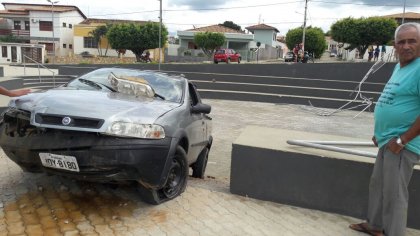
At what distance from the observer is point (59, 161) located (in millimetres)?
3070

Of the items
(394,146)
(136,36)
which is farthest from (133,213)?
(136,36)

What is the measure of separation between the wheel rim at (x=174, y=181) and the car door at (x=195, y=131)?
446mm

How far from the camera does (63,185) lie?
3947 mm

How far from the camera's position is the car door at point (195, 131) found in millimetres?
4262

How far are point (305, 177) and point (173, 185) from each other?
1.30m

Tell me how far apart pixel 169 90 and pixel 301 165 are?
1.77 metres

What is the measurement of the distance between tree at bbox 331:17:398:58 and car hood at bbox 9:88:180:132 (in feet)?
155

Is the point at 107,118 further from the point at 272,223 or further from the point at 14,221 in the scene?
the point at 272,223

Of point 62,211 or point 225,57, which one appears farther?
point 225,57

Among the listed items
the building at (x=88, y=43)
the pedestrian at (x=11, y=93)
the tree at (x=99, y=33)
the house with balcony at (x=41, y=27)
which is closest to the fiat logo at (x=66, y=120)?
the pedestrian at (x=11, y=93)

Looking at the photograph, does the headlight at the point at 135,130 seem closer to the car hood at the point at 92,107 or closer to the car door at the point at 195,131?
the car hood at the point at 92,107

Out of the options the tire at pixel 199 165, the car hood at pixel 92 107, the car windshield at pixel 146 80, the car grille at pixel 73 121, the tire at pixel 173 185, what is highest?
the car windshield at pixel 146 80

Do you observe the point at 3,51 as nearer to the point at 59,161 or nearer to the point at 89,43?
the point at 89,43

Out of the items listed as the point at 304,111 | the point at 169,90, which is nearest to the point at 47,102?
the point at 169,90
